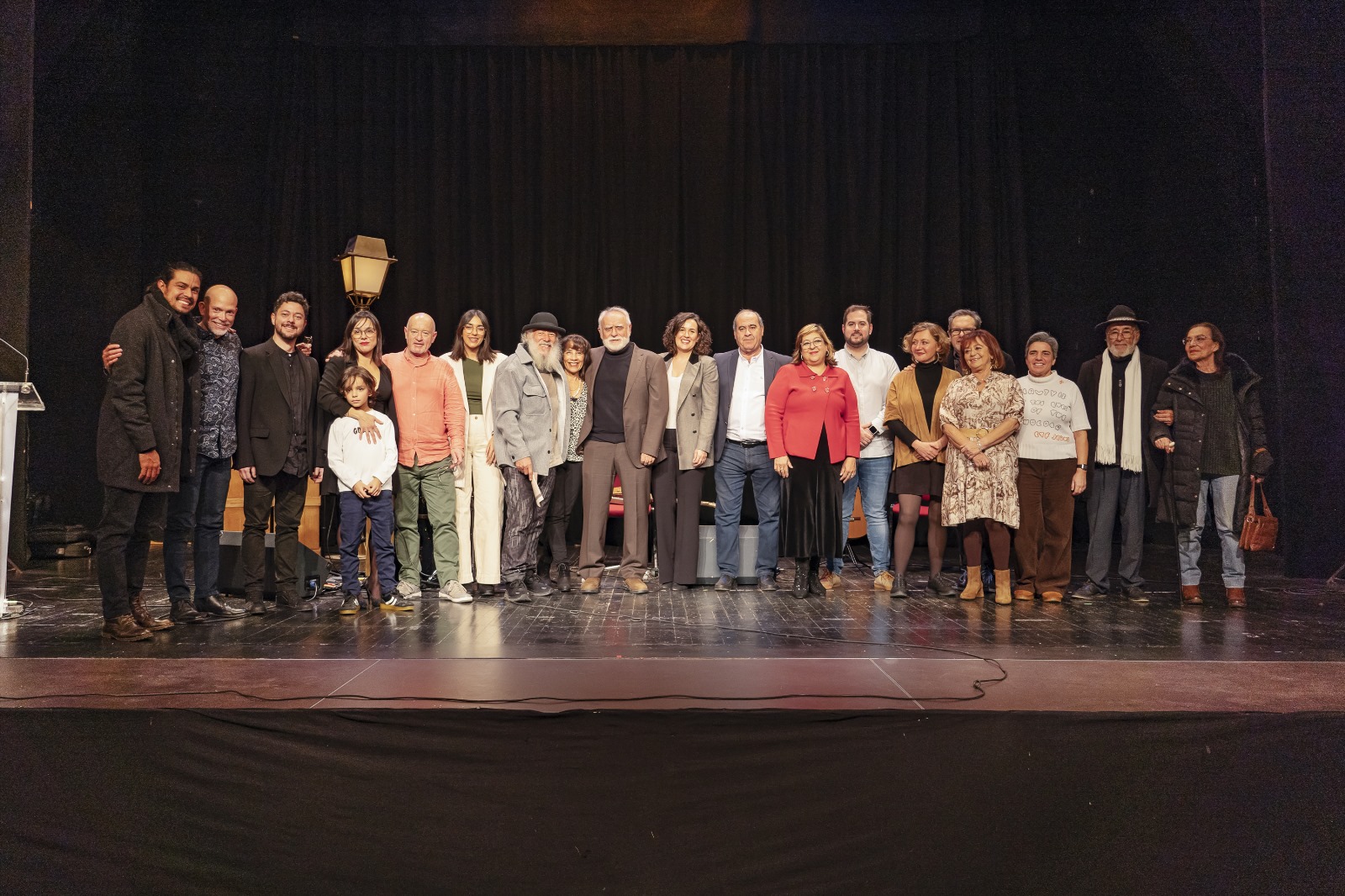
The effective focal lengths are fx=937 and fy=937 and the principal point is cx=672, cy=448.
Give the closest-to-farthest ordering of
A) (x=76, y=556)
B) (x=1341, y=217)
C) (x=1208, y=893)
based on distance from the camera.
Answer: (x=1208, y=893) < (x=1341, y=217) < (x=76, y=556)

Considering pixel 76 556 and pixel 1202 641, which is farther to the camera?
pixel 76 556

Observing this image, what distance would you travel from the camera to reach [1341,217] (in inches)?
256

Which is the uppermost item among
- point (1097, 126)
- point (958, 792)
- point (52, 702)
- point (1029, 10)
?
point (1029, 10)

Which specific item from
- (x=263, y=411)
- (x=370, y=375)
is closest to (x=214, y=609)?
(x=263, y=411)

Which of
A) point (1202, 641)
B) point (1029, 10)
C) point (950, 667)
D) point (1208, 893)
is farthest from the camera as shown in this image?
point (1029, 10)

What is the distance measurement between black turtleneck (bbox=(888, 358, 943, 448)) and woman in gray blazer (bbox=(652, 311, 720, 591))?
1.10m

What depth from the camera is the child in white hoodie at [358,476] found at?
196 inches

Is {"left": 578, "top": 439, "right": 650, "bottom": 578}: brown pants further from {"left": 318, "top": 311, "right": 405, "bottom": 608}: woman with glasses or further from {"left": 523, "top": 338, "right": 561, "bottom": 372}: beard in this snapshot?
{"left": 318, "top": 311, "right": 405, "bottom": 608}: woman with glasses

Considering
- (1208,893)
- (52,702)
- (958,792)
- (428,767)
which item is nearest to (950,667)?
(958,792)

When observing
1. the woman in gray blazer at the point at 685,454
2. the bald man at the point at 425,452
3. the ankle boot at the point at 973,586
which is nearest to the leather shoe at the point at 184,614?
the bald man at the point at 425,452

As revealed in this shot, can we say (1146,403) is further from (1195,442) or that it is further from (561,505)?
(561,505)

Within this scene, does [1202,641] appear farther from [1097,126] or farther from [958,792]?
[1097,126]

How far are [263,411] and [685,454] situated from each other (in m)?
2.36

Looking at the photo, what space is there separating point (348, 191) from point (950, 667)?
26.4 feet
